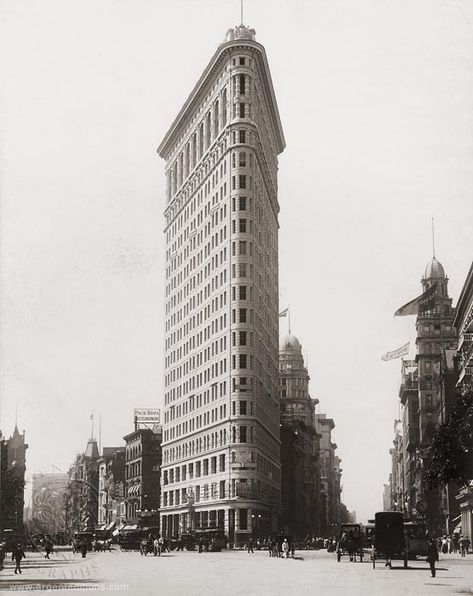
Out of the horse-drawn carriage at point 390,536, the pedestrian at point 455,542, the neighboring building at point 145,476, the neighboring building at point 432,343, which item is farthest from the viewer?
the neighboring building at point 432,343

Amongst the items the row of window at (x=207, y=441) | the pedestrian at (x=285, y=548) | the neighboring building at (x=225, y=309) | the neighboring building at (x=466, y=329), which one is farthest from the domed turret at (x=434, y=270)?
the pedestrian at (x=285, y=548)

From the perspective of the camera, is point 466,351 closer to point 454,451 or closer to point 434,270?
point 454,451

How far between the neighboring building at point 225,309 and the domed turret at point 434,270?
1483 inches

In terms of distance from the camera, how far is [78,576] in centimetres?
4731

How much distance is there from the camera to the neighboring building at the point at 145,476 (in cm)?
17125

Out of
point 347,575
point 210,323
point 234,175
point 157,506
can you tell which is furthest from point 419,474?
point 347,575

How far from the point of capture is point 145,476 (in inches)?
6850

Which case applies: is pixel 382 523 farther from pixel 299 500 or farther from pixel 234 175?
pixel 299 500

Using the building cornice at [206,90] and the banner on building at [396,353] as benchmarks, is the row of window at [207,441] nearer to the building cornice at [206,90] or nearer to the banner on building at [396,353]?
the banner on building at [396,353]

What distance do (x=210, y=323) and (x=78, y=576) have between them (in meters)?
85.5

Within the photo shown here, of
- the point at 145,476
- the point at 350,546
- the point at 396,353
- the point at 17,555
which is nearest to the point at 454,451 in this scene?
the point at 17,555

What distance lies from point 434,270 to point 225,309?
214 feet

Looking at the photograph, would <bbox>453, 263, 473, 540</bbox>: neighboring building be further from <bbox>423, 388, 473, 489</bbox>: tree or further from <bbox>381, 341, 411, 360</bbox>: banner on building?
<bbox>423, 388, 473, 489</bbox>: tree

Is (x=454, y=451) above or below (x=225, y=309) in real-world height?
below
